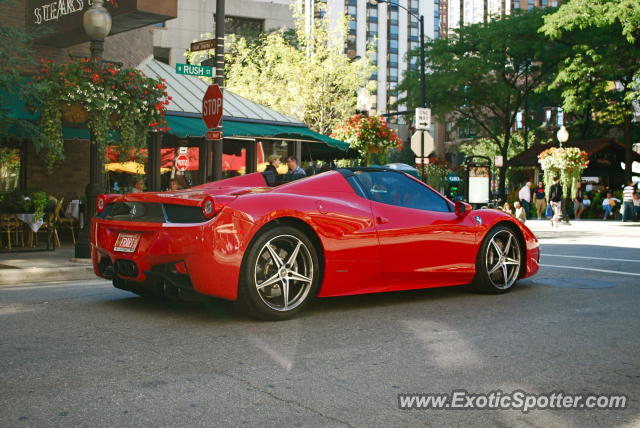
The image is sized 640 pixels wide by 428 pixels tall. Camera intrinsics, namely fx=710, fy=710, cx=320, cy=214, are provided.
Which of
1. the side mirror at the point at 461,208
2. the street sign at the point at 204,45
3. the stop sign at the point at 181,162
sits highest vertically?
the street sign at the point at 204,45

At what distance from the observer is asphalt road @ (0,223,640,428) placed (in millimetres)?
3479

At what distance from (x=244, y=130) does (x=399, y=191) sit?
10.7m

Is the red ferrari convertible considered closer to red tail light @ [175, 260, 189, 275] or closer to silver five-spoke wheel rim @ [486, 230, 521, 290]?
red tail light @ [175, 260, 189, 275]

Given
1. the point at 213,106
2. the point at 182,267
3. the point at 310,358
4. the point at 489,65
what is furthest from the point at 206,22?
the point at 310,358

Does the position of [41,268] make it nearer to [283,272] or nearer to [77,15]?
[283,272]

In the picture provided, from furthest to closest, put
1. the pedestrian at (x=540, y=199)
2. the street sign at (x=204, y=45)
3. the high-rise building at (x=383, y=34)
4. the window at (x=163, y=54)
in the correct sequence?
1. the high-rise building at (x=383, y=34)
2. the window at (x=163, y=54)
3. the pedestrian at (x=540, y=199)
4. the street sign at (x=204, y=45)

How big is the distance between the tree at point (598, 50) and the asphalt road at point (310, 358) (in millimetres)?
28744

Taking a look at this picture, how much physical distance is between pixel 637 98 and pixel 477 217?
29.4 meters

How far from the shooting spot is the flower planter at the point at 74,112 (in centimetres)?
1126

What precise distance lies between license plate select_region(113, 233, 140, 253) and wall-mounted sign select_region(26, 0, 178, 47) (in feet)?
29.2

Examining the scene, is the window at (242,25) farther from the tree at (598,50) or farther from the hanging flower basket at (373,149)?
the hanging flower basket at (373,149)

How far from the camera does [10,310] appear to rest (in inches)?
246

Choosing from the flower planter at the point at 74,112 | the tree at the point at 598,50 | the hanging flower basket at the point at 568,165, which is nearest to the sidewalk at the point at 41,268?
the flower planter at the point at 74,112

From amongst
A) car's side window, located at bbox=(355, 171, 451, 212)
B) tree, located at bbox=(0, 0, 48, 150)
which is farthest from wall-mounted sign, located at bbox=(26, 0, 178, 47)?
car's side window, located at bbox=(355, 171, 451, 212)
